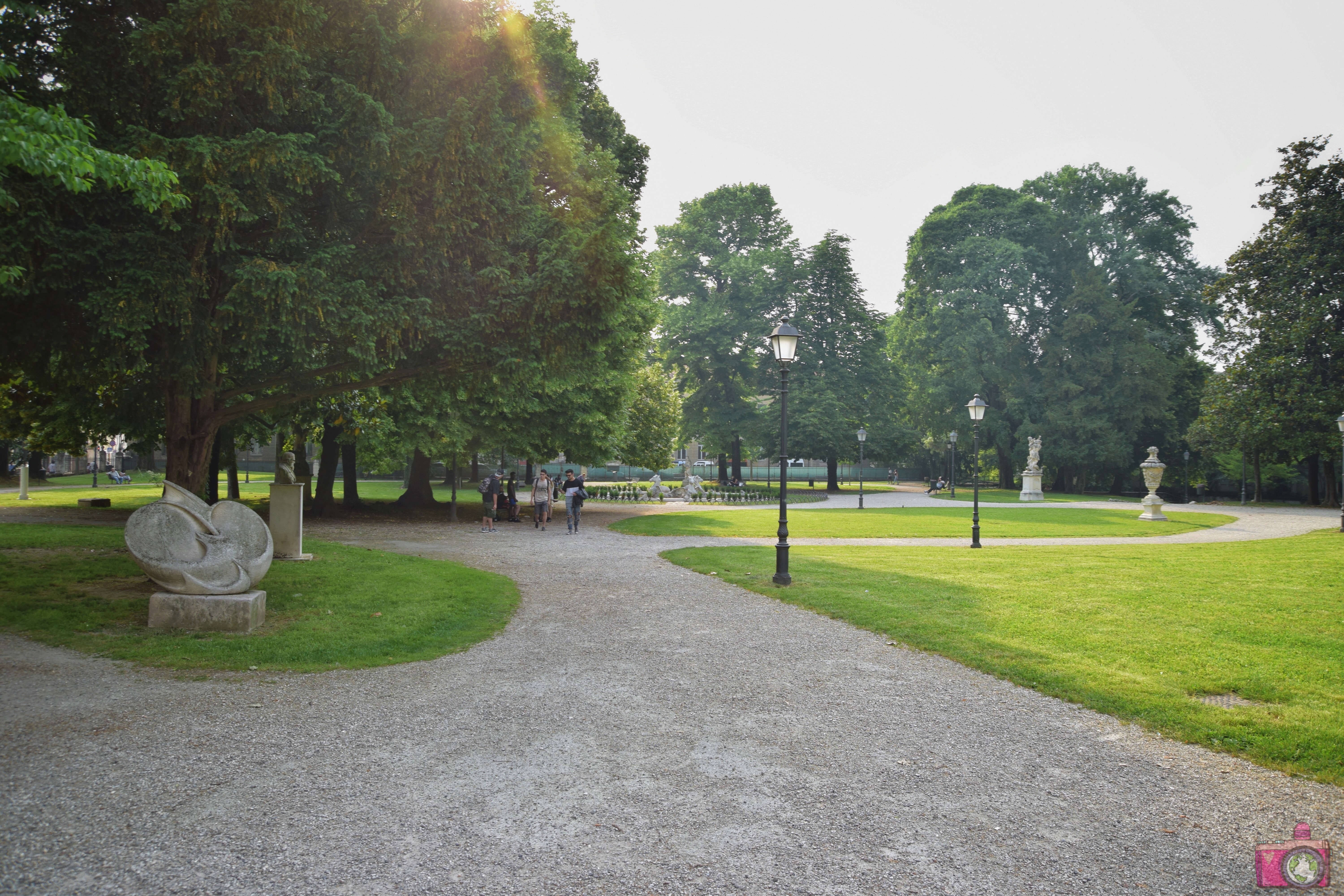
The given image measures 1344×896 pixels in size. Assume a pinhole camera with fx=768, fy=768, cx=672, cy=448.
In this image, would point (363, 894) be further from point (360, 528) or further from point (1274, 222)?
point (1274, 222)

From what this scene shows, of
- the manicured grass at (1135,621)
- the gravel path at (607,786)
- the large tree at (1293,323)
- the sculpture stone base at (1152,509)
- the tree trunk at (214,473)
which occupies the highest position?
the large tree at (1293,323)

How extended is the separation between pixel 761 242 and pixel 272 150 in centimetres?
4549

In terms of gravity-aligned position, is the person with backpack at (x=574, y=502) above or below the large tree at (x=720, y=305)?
below

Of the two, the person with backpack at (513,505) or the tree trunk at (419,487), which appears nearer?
the person with backpack at (513,505)

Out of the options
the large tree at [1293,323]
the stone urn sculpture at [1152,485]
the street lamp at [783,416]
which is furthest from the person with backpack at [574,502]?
the large tree at [1293,323]

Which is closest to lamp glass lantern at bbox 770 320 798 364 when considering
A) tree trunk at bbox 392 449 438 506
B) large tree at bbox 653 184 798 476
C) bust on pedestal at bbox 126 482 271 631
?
bust on pedestal at bbox 126 482 271 631

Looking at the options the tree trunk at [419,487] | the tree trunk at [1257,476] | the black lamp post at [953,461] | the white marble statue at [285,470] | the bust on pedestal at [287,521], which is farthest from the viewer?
the black lamp post at [953,461]

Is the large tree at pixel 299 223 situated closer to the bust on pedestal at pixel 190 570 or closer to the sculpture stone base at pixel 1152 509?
the bust on pedestal at pixel 190 570

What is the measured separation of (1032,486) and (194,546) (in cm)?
4118

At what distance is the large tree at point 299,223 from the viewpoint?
8273mm

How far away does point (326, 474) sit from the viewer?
26.6 m

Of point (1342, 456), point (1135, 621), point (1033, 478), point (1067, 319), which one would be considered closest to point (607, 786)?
point (1135, 621)

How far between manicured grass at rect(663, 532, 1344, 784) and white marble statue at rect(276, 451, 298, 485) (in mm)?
7749

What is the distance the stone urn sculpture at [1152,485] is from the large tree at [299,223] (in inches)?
980
